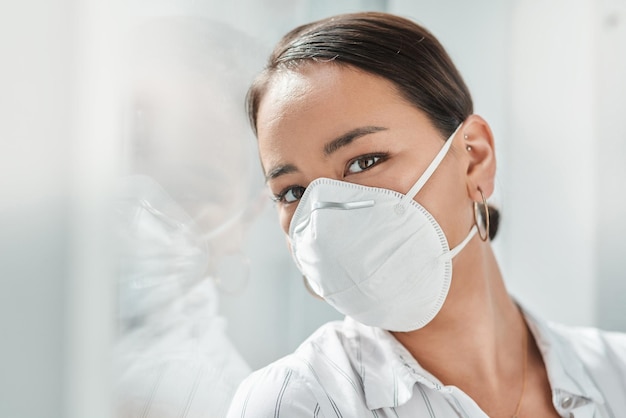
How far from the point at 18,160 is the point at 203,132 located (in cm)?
44

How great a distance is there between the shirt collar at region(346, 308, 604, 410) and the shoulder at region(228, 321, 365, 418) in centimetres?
3

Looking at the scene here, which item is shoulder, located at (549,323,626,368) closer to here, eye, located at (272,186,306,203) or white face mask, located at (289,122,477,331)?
white face mask, located at (289,122,477,331)

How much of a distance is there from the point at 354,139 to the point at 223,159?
1.20 ft

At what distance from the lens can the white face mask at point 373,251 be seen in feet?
3.51

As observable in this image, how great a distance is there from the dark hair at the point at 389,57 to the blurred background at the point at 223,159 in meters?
0.18

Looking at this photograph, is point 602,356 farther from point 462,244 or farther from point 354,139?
Result: point 354,139

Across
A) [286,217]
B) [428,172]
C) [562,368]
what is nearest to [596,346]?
[562,368]

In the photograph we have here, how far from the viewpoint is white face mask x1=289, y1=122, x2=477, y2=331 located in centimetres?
107

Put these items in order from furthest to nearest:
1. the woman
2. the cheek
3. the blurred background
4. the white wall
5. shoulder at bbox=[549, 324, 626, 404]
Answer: the white wall
shoulder at bbox=[549, 324, 626, 404]
the cheek
the woman
the blurred background

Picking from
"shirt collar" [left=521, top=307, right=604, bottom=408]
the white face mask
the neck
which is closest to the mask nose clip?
the white face mask

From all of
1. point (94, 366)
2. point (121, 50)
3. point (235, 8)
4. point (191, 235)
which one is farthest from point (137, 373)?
point (235, 8)

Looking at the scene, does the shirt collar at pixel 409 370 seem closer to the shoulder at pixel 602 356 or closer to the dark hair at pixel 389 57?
the shoulder at pixel 602 356

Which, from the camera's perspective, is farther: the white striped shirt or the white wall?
the white wall

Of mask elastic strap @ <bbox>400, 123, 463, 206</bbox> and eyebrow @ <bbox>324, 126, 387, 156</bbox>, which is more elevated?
eyebrow @ <bbox>324, 126, 387, 156</bbox>
